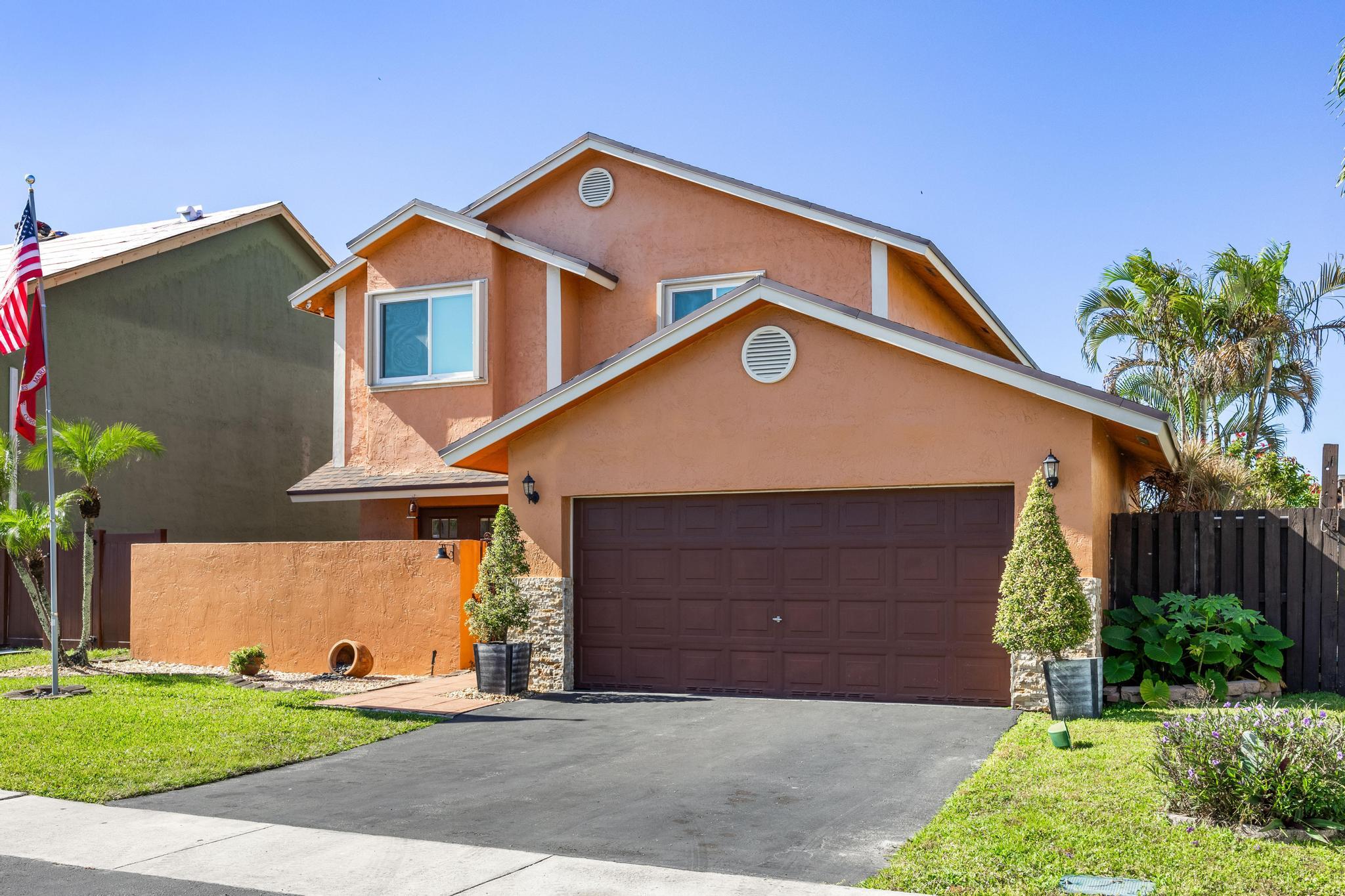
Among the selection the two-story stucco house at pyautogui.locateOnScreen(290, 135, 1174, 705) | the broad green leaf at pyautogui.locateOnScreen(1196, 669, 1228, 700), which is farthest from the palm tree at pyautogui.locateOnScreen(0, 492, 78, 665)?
the broad green leaf at pyautogui.locateOnScreen(1196, 669, 1228, 700)

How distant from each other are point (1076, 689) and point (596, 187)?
428 inches

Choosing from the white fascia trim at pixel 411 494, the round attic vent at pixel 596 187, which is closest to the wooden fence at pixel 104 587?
the white fascia trim at pixel 411 494

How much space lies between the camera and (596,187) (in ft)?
59.4

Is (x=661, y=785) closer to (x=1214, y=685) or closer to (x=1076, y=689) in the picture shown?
(x=1076, y=689)

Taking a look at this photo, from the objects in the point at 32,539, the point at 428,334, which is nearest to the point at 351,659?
the point at 32,539

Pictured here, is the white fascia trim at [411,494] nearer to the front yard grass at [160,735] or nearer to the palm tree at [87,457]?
the palm tree at [87,457]

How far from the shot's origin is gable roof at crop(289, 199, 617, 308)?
1698 centimetres

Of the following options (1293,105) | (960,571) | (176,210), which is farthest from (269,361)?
(1293,105)

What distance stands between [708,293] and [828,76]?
363 cm

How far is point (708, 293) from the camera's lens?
1709cm

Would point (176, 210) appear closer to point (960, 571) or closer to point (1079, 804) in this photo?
point (960, 571)

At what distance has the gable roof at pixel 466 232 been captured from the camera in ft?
55.7

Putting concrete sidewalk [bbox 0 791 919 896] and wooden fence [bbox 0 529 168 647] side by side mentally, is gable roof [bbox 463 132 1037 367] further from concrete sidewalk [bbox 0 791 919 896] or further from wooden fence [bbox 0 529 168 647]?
concrete sidewalk [bbox 0 791 919 896]

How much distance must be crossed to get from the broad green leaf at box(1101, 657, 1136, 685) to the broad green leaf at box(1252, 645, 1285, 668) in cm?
135
